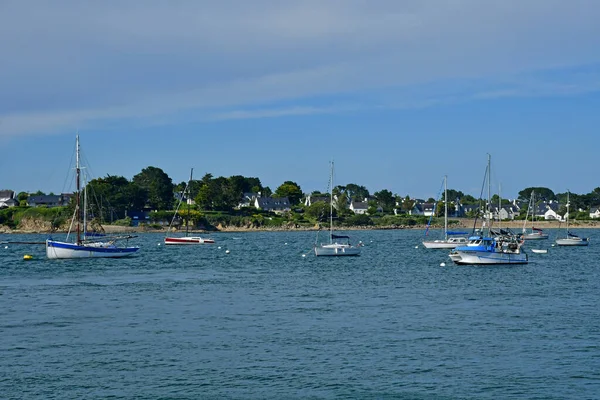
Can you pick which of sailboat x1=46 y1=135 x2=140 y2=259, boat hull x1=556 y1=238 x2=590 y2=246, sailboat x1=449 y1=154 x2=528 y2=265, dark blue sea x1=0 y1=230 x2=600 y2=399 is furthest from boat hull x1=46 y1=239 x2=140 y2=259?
boat hull x1=556 y1=238 x2=590 y2=246

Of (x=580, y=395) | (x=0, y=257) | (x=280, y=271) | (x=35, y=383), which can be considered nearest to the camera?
(x=580, y=395)

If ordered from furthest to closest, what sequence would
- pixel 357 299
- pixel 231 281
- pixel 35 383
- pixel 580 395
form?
pixel 231 281 → pixel 357 299 → pixel 35 383 → pixel 580 395

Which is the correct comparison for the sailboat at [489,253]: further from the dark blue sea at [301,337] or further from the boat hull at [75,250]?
the boat hull at [75,250]

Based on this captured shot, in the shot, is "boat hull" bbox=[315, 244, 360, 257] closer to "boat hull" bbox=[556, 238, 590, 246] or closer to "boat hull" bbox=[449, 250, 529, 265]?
"boat hull" bbox=[449, 250, 529, 265]

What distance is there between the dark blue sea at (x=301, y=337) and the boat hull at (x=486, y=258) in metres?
7.94

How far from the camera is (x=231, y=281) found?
2489 inches

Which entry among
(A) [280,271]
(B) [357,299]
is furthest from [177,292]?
(A) [280,271]

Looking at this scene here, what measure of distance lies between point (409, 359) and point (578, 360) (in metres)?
6.44

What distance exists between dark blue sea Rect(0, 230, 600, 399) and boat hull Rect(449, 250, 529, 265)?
7936mm

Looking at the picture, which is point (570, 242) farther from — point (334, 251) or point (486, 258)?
point (486, 258)

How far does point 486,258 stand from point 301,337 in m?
42.2

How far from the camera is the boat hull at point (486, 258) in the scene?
2916 inches

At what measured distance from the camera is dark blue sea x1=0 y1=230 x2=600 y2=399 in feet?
88.7

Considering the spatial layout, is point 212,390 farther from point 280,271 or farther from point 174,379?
point 280,271
